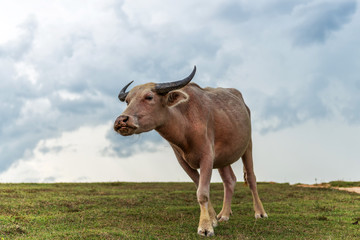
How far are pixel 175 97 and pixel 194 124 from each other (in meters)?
0.63

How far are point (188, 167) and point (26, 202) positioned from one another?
17.2ft

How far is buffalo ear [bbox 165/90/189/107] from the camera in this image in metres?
6.09

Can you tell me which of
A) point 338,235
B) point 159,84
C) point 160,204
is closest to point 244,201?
point 160,204

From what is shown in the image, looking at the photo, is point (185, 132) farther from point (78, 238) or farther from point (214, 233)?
point (78, 238)

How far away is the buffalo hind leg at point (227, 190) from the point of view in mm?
7789

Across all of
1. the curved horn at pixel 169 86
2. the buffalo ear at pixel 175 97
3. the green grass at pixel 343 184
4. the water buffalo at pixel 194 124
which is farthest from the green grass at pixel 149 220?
the green grass at pixel 343 184

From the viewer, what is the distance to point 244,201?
37.9ft

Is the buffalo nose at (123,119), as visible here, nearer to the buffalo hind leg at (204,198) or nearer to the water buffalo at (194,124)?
the water buffalo at (194,124)

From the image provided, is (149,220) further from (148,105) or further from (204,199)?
(148,105)

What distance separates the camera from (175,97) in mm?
6141

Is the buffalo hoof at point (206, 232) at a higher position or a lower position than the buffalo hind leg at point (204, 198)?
lower

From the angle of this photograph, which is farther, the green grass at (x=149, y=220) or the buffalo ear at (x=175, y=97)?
the green grass at (x=149, y=220)

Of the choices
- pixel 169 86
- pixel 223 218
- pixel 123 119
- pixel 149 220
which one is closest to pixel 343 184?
pixel 223 218

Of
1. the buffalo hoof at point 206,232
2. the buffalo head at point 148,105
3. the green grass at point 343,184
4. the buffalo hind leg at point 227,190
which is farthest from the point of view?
the green grass at point 343,184
